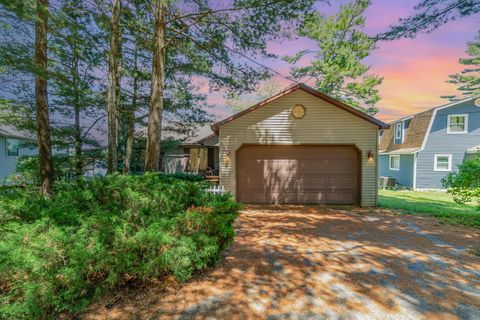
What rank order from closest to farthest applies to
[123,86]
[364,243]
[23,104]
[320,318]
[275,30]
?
[320,318]
[364,243]
[275,30]
[23,104]
[123,86]

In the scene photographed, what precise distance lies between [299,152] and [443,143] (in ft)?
40.9

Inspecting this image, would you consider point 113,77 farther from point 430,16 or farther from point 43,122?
point 430,16

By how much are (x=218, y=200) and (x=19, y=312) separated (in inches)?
Answer: 120

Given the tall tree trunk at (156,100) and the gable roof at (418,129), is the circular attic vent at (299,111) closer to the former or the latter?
the tall tree trunk at (156,100)

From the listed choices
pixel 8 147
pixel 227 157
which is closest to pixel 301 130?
pixel 227 157

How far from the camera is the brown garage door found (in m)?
9.26

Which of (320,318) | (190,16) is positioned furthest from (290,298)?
(190,16)

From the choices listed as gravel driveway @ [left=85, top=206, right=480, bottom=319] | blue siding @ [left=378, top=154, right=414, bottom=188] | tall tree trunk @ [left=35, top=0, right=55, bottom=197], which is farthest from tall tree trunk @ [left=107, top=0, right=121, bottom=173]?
blue siding @ [left=378, top=154, right=414, bottom=188]

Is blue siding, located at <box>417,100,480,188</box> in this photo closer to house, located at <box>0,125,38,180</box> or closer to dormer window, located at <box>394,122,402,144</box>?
dormer window, located at <box>394,122,402,144</box>

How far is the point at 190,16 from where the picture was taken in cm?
830

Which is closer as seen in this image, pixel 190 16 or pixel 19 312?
pixel 19 312

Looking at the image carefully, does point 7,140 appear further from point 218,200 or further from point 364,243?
point 364,243

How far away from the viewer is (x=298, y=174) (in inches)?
369

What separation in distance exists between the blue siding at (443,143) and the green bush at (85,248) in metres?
16.7
